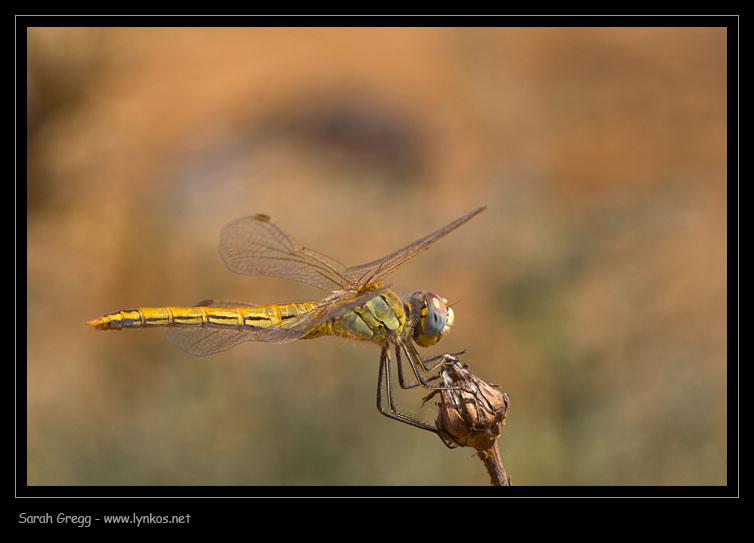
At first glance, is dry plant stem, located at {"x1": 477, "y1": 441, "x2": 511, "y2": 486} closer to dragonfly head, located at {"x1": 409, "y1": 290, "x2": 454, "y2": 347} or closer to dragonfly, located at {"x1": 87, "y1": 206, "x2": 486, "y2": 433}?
dragonfly, located at {"x1": 87, "y1": 206, "x2": 486, "y2": 433}

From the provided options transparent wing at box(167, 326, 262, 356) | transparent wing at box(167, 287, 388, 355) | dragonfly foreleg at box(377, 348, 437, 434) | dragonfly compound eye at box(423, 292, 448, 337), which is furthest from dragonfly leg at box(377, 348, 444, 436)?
transparent wing at box(167, 326, 262, 356)

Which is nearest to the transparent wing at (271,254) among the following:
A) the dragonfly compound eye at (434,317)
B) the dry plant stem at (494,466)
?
the dragonfly compound eye at (434,317)

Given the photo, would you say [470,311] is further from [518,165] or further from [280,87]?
[280,87]

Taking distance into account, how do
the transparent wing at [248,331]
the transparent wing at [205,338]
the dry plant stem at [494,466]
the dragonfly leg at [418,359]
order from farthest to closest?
the transparent wing at [205,338]
the transparent wing at [248,331]
the dragonfly leg at [418,359]
the dry plant stem at [494,466]

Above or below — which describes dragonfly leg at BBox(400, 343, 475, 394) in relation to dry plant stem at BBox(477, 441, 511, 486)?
above

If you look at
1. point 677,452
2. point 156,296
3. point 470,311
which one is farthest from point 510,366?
point 156,296

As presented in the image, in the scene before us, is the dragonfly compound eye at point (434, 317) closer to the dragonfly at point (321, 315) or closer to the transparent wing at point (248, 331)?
the dragonfly at point (321, 315)

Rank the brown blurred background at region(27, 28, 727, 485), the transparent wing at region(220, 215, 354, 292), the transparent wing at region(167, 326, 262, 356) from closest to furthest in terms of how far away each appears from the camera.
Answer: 1. the transparent wing at region(167, 326, 262, 356)
2. the transparent wing at region(220, 215, 354, 292)
3. the brown blurred background at region(27, 28, 727, 485)
